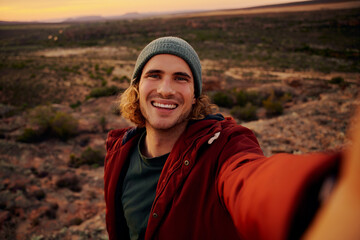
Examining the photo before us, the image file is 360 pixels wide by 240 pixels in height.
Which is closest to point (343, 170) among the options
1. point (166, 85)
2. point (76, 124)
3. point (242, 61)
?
point (166, 85)

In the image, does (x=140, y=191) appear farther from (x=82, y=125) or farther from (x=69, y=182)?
(x=82, y=125)

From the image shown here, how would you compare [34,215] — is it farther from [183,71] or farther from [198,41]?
[198,41]

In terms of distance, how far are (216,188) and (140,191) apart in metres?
0.73

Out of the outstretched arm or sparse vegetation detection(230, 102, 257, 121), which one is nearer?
the outstretched arm

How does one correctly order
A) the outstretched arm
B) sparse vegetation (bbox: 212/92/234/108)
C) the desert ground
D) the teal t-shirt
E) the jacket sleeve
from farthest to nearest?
sparse vegetation (bbox: 212/92/234/108), the desert ground, the teal t-shirt, the jacket sleeve, the outstretched arm

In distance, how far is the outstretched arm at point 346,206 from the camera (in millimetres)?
306

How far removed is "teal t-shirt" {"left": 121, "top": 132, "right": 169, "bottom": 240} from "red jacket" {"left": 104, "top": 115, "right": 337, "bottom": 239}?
0.15 metres

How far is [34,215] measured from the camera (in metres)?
4.37

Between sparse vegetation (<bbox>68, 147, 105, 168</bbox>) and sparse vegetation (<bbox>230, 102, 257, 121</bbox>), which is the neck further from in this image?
sparse vegetation (<bbox>230, 102, 257, 121</bbox>)

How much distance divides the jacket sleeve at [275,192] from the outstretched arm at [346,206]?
0.07 m

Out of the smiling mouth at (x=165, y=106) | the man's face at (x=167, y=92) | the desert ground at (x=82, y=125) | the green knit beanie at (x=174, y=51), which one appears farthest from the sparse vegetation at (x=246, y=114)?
the smiling mouth at (x=165, y=106)

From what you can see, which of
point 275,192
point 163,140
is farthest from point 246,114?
point 275,192

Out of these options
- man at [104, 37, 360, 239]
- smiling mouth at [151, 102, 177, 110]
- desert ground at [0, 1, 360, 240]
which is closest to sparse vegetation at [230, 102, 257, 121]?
desert ground at [0, 1, 360, 240]

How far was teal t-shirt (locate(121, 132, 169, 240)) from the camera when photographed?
5.33 feet
